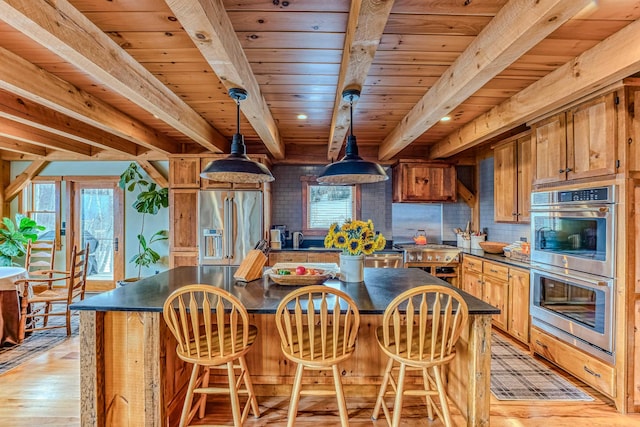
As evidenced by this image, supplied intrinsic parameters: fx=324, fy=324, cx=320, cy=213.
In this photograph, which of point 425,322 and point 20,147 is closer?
point 425,322

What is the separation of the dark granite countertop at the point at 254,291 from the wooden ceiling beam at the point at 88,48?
1.35 metres

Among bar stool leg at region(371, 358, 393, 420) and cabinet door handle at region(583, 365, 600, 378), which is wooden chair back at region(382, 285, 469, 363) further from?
cabinet door handle at region(583, 365, 600, 378)

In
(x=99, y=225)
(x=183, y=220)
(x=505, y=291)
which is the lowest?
(x=505, y=291)

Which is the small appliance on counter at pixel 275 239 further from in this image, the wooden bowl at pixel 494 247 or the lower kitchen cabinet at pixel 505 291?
the wooden bowl at pixel 494 247

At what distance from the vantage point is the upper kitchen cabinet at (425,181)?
4773mm

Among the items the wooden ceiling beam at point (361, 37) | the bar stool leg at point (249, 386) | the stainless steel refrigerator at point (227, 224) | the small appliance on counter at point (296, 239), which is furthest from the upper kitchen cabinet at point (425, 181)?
the bar stool leg at point (249, 386)

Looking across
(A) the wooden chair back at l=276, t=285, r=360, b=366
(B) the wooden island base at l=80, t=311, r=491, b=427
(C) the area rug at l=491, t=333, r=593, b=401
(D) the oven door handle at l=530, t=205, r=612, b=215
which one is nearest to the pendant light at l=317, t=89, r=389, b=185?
(A) the wooden chair back at l=276, t=285, r=360, b=366

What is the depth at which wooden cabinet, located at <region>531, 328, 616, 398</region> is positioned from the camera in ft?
7.38

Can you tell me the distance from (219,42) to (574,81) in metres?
2.27

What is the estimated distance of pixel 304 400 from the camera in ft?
7.79

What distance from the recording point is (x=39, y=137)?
400 centimetres

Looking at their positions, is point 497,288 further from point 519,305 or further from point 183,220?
point 183,220

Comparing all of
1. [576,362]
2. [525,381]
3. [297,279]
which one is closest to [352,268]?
[297,279]

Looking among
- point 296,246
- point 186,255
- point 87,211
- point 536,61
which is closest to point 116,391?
point 186,255
